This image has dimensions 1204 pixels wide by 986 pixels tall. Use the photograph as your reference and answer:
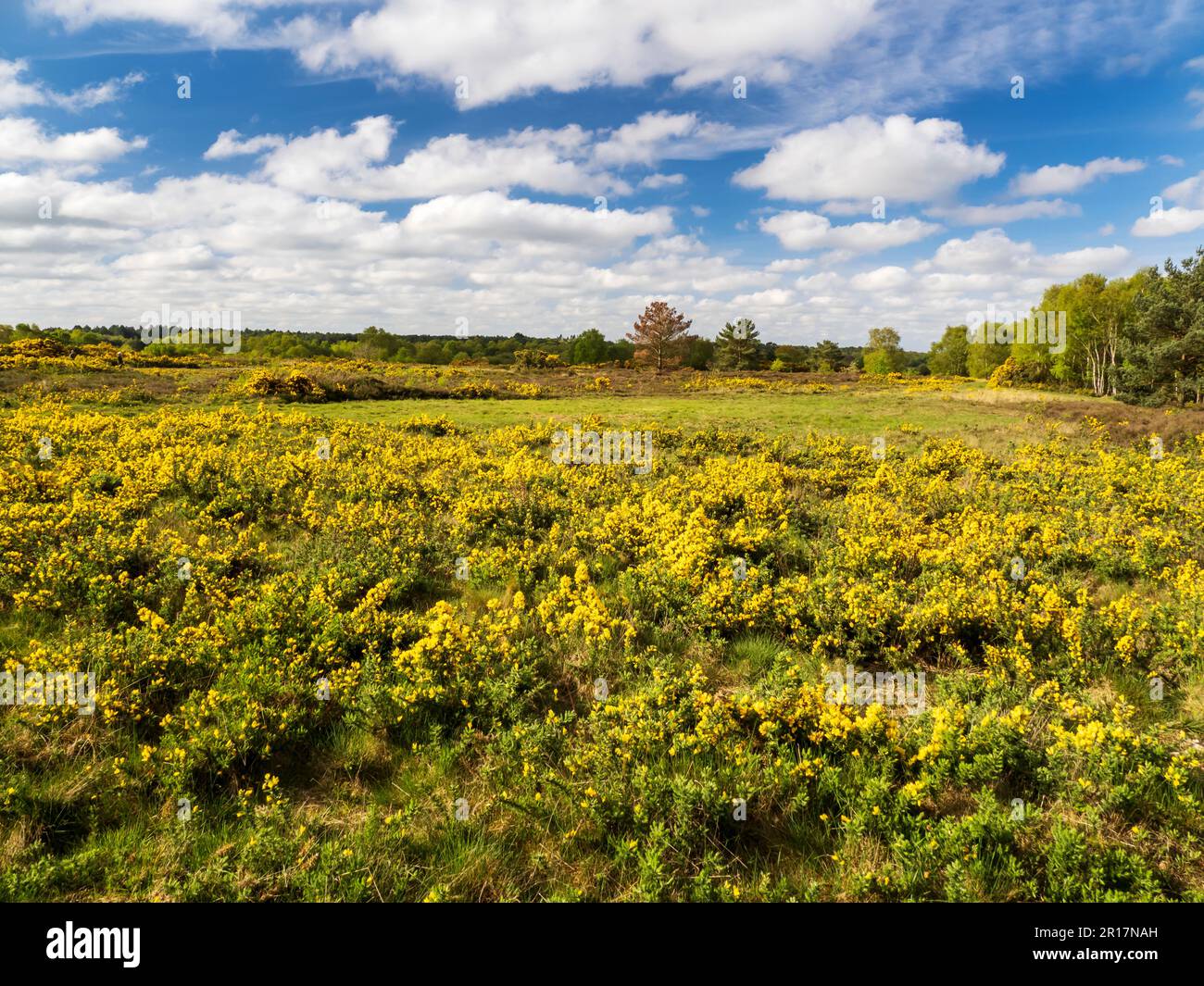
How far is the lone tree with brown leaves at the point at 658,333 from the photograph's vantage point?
74750 millimetres

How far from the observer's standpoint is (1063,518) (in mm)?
10961

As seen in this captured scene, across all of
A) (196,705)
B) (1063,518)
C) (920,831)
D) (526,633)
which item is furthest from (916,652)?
(196,705)

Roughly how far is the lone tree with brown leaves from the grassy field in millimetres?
64909

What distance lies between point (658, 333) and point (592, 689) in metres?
72.8

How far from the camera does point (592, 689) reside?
5941 millimetres

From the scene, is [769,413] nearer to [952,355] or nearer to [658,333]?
[658,333]

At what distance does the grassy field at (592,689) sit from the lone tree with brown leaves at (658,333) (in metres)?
64.9

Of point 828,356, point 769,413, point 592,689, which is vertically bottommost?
point 592,689

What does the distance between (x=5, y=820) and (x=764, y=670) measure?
6.34m

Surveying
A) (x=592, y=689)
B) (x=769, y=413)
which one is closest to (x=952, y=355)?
(x=769, y=413)

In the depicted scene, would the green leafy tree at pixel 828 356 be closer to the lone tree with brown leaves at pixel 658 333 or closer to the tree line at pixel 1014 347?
the tree line at pixel 1014 347

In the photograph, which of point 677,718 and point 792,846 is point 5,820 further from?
point 792,846
